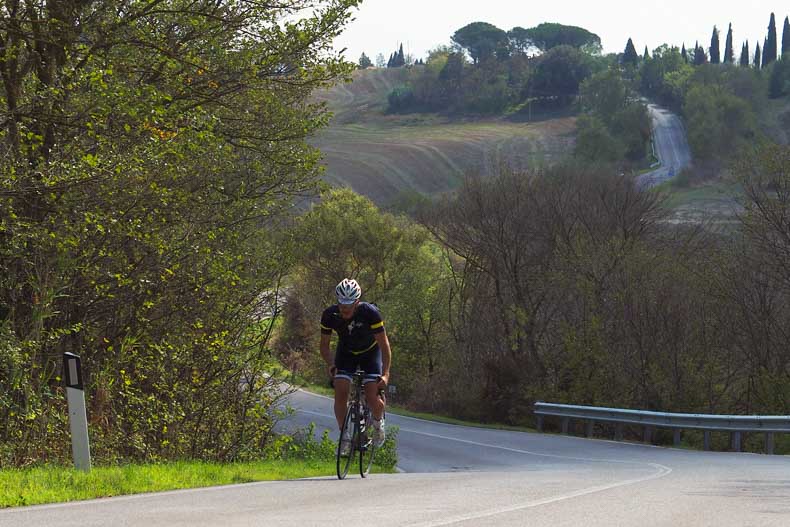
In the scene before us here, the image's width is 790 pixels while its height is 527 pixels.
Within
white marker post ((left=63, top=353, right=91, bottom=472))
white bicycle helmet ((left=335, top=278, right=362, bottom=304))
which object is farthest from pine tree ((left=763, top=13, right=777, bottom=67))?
white marker post ((left=63, top=353, right=91, bottom=472))

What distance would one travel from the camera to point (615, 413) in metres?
27.5

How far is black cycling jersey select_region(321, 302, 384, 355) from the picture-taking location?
36.3 ft

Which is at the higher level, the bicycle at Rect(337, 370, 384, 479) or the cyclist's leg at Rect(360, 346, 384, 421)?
the cyclist's leg at Rect(360, 346, 384, 421)

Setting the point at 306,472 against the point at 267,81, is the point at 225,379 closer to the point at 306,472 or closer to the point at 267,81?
the point at 306,472

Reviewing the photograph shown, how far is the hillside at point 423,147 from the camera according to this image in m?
131

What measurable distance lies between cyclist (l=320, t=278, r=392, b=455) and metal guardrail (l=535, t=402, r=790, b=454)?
12967 mm

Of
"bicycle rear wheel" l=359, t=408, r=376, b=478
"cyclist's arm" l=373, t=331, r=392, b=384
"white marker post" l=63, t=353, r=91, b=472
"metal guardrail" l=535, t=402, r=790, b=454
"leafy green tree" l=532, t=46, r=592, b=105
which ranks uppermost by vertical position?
"leafy green tree" l=532, t=46, r=592, b=105

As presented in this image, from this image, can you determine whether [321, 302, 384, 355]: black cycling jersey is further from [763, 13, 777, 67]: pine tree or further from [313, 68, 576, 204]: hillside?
[763, 13, 777, 67]: pine tree

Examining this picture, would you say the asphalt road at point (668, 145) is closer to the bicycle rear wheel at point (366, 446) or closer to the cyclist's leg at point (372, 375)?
the bicycle rear wheel at point (366, 446)

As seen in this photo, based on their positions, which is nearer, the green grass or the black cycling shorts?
the green grass

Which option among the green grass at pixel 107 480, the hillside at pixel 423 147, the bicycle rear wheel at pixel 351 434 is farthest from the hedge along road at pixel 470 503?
the hillside at pixel 423 147

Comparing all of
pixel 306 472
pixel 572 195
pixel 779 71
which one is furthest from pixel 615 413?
pixel 779 71

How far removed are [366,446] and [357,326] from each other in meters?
1.36

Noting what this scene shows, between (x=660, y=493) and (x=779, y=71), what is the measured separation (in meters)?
169
